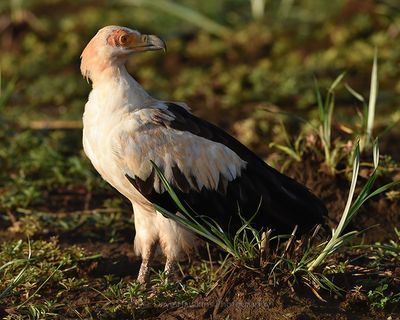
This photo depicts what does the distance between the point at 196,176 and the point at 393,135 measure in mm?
3122

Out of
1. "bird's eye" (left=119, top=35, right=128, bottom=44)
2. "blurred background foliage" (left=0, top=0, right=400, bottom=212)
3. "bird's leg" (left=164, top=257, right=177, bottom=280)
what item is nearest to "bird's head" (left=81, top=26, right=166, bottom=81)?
"bird's eye" (left=119, top=35, right=128, bottom=44)

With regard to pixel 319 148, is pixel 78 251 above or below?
below

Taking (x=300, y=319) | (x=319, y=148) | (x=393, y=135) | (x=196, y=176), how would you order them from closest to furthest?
(x=300, y=319) < (x=196, y=176) < (x=319, y=148) < (x=393, y=135)

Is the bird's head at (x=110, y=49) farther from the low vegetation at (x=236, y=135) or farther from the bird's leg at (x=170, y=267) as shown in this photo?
the bird's leg at (x=170, y=267)

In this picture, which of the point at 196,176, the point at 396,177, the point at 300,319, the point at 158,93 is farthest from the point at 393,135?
the point at 300,319

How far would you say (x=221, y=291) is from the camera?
4.99 meters

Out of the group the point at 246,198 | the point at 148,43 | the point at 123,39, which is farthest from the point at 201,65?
the point at 246,198

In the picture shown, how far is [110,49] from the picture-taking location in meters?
5.68

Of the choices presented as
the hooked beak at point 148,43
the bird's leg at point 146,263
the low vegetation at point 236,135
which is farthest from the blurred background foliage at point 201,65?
the hooked beak at point 148,43

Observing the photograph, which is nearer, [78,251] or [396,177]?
[78,251]

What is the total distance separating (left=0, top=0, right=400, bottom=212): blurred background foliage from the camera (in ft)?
26.1

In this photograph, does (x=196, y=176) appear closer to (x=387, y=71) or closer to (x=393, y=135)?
(x=393, y=135)

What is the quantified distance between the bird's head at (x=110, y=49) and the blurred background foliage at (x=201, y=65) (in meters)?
1.54

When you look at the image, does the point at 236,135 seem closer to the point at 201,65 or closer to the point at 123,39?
the point at 201,65
